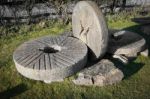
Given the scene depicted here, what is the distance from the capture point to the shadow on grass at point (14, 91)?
6.52m

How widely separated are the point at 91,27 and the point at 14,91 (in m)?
2.19

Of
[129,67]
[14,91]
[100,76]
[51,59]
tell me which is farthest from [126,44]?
[14,91]

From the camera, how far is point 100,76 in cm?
666

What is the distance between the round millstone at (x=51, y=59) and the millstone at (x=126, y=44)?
0.78m

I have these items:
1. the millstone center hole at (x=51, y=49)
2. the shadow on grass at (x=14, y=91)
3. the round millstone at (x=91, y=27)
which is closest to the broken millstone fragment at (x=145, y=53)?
the round millstone at (x=91, y=27)

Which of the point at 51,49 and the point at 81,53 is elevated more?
the point at 81,53

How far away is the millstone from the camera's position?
7535mm

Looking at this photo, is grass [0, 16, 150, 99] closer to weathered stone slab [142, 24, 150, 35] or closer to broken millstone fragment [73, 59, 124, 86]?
broken millstone fragment [73, 59, 124, 86]

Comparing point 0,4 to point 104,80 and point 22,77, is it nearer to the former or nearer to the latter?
point 22,77

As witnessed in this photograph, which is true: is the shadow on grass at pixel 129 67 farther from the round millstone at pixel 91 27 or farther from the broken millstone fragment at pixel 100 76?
the round millstone at pixel 91 27

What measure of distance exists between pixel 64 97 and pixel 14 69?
160 centimetres

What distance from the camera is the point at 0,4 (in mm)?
9789

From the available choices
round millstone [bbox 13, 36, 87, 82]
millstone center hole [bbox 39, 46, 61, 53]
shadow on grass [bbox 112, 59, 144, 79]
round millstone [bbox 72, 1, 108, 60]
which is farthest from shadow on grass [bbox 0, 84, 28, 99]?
shadow on grass [bbox 112, 59, 144, 79]

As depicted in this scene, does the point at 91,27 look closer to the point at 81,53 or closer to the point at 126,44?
the point at 81,53
